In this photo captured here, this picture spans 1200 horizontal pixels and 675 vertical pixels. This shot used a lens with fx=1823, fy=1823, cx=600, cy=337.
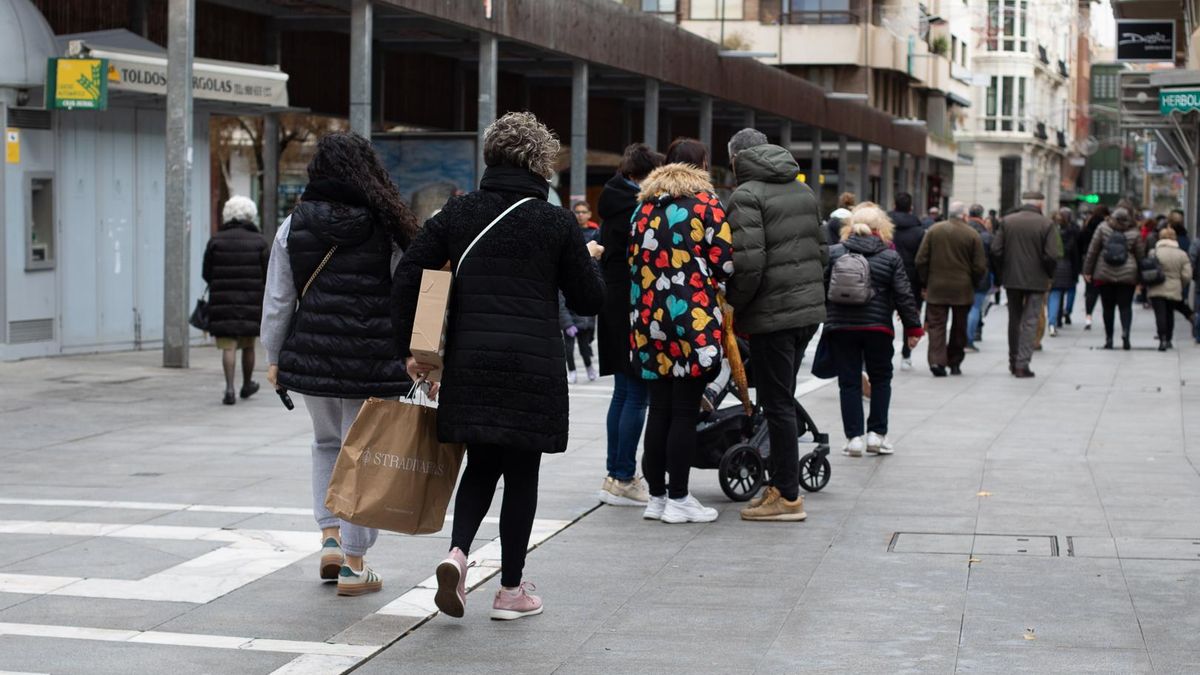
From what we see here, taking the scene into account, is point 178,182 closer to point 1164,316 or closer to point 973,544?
point 973,544

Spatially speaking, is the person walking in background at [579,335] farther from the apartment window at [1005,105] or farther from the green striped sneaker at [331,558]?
the apartment window at [1005,105]

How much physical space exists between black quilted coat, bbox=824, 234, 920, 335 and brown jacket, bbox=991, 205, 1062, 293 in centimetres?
729

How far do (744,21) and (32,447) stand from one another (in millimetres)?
50095


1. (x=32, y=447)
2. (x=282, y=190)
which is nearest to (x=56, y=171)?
(x=32, y=447)

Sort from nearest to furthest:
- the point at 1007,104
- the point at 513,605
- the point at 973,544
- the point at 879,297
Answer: the point at 513,605 < the point at 973,544 < the point at 879,297 < the point at 1007,104

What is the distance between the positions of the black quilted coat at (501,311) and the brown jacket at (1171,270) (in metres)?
17.2

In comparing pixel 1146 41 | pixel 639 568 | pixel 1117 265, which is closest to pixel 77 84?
pixel 639 568

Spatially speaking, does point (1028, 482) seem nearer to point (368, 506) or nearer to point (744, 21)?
point (368, 506)

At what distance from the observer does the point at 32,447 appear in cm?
1161

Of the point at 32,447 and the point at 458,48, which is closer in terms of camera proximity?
the point at 32,447

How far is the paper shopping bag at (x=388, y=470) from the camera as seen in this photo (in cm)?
645

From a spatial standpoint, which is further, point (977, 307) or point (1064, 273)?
point (1064, 273)

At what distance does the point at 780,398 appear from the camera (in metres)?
8.91

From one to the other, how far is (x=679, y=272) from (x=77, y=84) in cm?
1045
